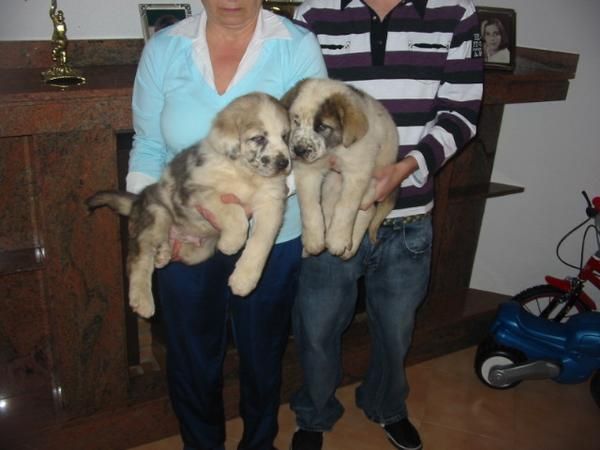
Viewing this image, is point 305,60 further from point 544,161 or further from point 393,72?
point 544,161

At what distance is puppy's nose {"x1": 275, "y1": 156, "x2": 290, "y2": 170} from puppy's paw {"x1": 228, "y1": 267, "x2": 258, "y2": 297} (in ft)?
1.19

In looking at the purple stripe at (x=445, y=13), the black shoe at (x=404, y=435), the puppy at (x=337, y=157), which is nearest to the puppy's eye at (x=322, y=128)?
the puppy at (x=337, y=157)

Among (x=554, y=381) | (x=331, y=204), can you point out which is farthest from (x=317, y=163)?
(x=554, y=381)

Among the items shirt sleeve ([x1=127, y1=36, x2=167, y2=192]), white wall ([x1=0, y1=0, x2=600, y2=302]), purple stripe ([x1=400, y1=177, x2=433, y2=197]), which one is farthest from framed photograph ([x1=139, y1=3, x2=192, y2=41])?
white wall ([x1=0, y1=0, x2=600, y2=302])

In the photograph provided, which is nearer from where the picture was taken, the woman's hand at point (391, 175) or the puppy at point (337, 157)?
the puppy at point (337, 157)

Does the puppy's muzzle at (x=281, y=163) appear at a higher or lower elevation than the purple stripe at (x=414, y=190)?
higher

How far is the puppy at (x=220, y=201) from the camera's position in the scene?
1614 millimetres

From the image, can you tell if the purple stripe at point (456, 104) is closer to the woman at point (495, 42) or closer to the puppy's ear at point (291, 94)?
the puppy's ear at point (291, 94)

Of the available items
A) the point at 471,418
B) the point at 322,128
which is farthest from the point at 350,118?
the point at 471,418

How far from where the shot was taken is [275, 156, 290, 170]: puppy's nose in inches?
64.1

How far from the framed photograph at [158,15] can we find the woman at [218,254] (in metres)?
0.79

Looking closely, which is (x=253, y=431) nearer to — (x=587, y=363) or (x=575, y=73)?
(x=587, y=363)

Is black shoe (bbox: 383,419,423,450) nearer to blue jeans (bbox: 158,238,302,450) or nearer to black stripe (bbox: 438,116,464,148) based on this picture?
blue jeans (bbox: 158,238,302,450)

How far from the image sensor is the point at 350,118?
171cm
